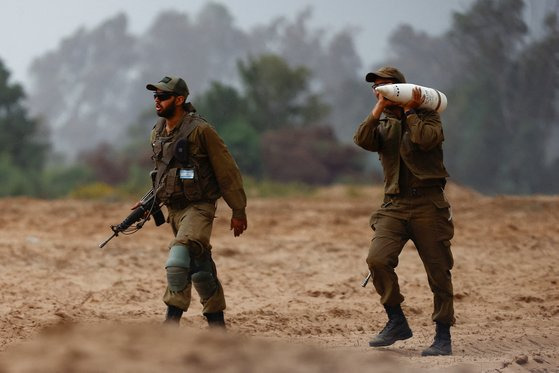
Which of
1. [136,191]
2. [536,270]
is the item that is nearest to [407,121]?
[536,270]

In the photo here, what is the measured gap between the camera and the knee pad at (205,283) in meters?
6.63

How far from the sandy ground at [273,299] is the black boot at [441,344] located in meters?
0.14

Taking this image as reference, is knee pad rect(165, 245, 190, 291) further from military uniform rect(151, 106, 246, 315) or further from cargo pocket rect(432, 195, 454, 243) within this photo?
cargo pocket rect(432, 195, 454, 243)

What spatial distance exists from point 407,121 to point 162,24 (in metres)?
90.5

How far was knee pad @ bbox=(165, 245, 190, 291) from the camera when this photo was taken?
636 centimetres

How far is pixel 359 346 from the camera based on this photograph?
22.3 ft

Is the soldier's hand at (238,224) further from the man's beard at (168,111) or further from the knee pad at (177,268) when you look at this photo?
the man's beard at (168,111)

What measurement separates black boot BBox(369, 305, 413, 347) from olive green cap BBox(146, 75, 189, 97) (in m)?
2.00

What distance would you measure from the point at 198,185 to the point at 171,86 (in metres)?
0.69

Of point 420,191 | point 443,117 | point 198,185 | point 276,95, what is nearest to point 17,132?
point 276,95

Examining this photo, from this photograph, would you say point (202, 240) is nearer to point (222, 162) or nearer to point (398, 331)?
point (222, 162)

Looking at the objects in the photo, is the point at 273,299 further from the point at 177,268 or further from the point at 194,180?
the point at 177,268

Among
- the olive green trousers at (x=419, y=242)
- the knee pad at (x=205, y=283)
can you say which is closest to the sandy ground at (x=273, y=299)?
the olive green trousers at (x=419, y=242)

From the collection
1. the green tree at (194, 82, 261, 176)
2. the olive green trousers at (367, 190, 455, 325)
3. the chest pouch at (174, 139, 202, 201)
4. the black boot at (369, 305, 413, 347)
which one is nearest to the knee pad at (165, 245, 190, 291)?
the chest pouch at (174, 139, 202, 201)
